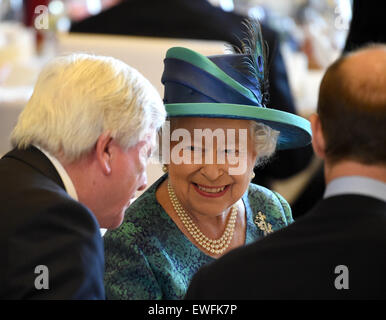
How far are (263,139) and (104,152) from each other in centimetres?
57

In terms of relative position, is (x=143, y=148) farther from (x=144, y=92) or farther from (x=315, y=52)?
(x=315, y=52)

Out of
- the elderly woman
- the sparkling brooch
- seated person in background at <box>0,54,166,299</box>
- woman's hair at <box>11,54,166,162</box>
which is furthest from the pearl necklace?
woman's hair at <box>11,54,166,162</box>

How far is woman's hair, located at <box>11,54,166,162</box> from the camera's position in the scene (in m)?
1.66

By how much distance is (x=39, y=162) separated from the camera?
1688 millimetres

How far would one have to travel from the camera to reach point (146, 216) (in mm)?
2010

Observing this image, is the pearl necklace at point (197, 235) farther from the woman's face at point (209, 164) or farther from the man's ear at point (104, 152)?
the man's ear at point (104, 152)

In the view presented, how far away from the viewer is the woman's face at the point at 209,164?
2.01 m

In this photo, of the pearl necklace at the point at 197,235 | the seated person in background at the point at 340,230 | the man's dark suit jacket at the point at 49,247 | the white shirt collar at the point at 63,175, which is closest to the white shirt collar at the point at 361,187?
the seated person in background at the point at 340,230

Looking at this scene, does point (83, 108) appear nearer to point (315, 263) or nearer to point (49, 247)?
point (49, 247)

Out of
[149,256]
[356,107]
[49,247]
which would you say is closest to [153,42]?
[149,256]

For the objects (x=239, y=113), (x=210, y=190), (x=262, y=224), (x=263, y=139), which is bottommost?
(x=262, y=224)

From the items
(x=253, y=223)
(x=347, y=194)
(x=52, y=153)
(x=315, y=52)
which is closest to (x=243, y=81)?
(x=253, y=223)

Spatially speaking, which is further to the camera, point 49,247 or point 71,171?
point 71,171

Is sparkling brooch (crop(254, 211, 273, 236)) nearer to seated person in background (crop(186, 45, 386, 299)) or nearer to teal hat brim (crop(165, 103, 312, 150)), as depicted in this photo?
teal hat brim (crop(165, 103, 312, 150))
